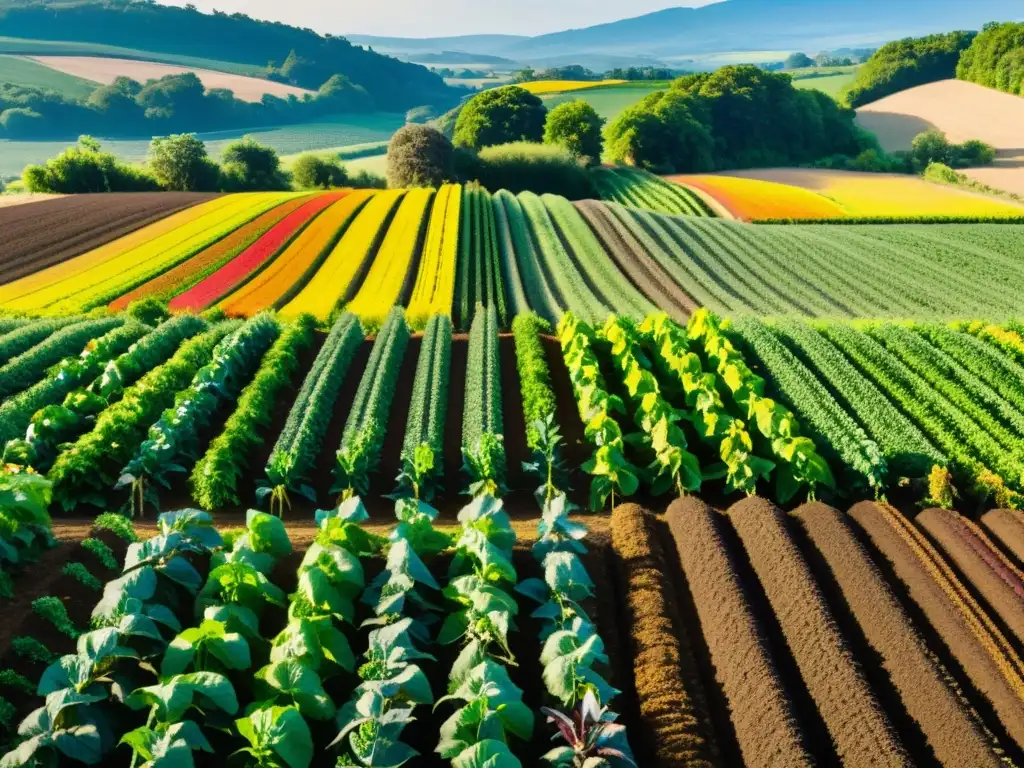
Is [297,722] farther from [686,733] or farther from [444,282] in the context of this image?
[444,282]

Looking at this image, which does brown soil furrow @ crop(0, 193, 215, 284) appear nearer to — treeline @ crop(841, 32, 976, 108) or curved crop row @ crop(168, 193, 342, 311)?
curved crop row @ crop(168, 193, 342, 311)

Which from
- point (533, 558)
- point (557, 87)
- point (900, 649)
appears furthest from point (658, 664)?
point (557, 87)

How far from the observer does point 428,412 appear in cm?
1517

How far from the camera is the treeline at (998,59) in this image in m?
74.8

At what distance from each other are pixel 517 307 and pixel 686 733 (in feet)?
63.0

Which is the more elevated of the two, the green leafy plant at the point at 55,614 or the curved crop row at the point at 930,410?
the green leafy plant at the point at 55,614

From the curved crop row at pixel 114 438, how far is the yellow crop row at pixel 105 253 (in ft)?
47.1

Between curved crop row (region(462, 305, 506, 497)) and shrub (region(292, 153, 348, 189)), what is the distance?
40157 millimetres

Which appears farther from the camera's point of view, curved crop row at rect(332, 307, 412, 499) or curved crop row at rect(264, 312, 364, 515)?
curved crop row at rect(332, 307, 412, 499)

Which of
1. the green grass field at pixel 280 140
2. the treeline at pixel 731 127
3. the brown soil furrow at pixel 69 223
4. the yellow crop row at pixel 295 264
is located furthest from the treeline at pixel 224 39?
the yellow crop row at pixel 295 264

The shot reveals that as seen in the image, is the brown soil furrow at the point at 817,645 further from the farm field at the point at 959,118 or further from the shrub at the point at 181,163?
the farm field at the point at 959,118

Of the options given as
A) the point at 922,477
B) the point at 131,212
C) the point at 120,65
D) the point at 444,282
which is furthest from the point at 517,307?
the point at 120,65

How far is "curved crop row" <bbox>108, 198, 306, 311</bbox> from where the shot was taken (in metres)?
26.6

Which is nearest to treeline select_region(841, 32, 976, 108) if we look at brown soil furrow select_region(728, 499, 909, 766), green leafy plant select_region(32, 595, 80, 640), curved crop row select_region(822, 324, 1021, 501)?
curved crop row select_region(822, 324, 1021, 501)
